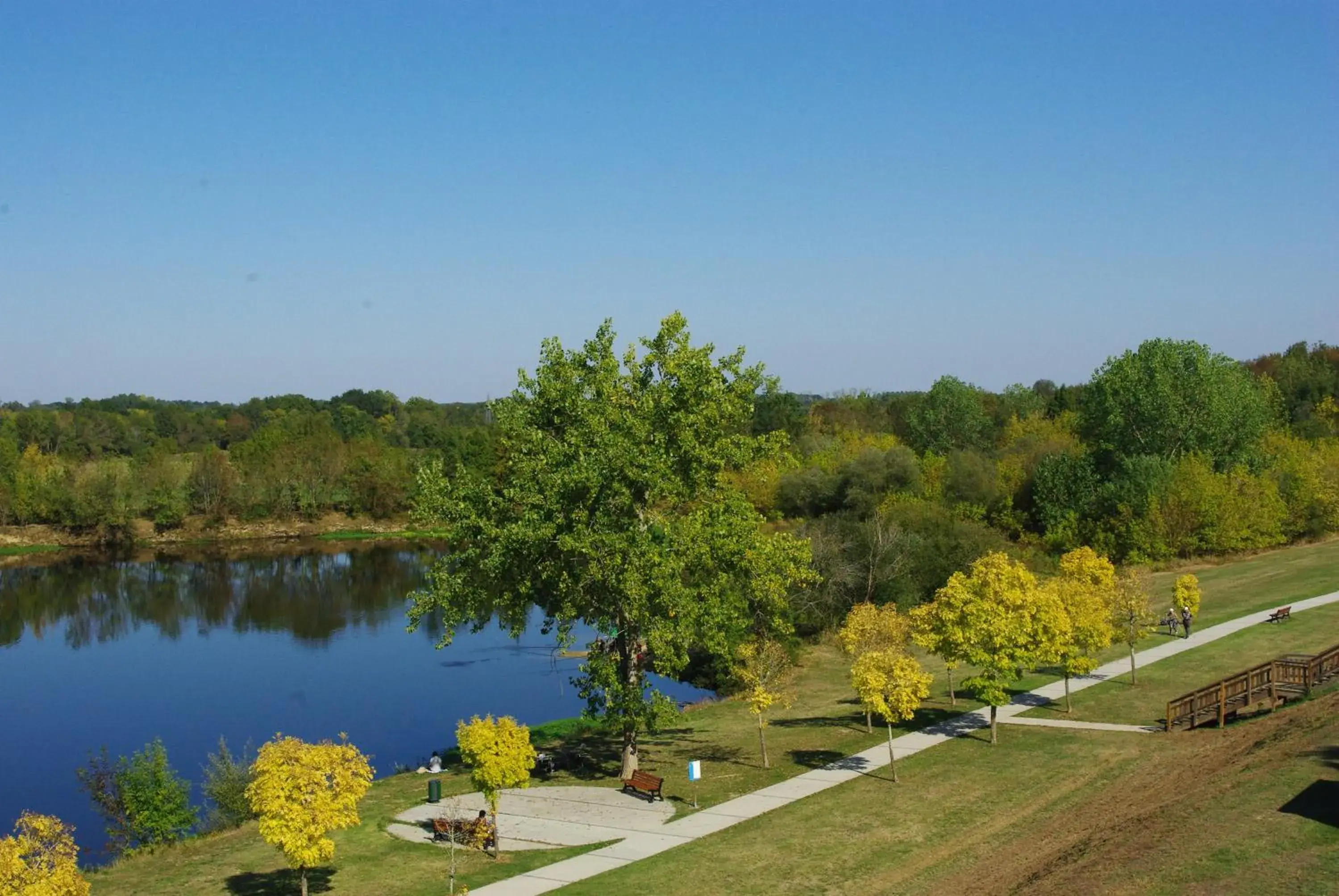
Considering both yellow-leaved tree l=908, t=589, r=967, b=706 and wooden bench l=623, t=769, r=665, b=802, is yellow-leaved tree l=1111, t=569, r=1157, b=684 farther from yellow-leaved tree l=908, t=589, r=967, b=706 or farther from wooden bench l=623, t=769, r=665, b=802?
wooden bench l=623, t=769, r=665, b=802

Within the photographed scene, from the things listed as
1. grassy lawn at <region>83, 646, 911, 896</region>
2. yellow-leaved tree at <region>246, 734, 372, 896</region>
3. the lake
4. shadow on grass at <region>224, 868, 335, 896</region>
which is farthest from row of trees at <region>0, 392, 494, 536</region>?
yellow-leaved tree at <region>246, 734, 372, 896</region>

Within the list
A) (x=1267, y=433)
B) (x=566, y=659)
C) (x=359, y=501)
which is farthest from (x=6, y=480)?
(x=1267, y=433)

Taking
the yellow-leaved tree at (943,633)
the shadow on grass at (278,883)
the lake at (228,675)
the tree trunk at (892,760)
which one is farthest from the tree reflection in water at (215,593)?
the shadow on grass at (278,883)

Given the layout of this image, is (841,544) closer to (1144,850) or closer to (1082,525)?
(1082,525)

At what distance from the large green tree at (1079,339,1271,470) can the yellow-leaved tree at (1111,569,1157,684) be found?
1615 inches

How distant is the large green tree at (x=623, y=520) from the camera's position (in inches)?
1162

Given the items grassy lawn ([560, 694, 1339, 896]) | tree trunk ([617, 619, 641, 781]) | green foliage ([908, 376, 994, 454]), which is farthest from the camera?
green foliage ([908, 376, 994, 454])

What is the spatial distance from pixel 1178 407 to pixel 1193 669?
44.9 metres

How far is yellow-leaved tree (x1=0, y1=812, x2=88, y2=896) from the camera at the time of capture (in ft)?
59.2

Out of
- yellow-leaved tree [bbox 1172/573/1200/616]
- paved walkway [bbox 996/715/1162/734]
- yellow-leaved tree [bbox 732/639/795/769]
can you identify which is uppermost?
yellow-leaved tree [bbox 1172/573/1200/616]

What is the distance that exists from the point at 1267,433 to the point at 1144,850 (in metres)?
75.7

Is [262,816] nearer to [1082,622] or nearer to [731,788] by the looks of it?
[731,788]

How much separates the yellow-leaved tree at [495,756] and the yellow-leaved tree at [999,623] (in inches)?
510

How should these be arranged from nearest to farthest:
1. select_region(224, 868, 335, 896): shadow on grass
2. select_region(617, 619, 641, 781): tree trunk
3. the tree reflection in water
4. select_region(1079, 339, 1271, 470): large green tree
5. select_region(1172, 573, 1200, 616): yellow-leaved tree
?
select_region(224, 868, 335, 896): shadow on grass
select_region(617, 619, 641, 781): tree trunk
select_region(1172, 573, 1200, 616): yellow-leaved tree
the tree reflection in water
select_region(1079, 339, 1271, 470): large green tree
